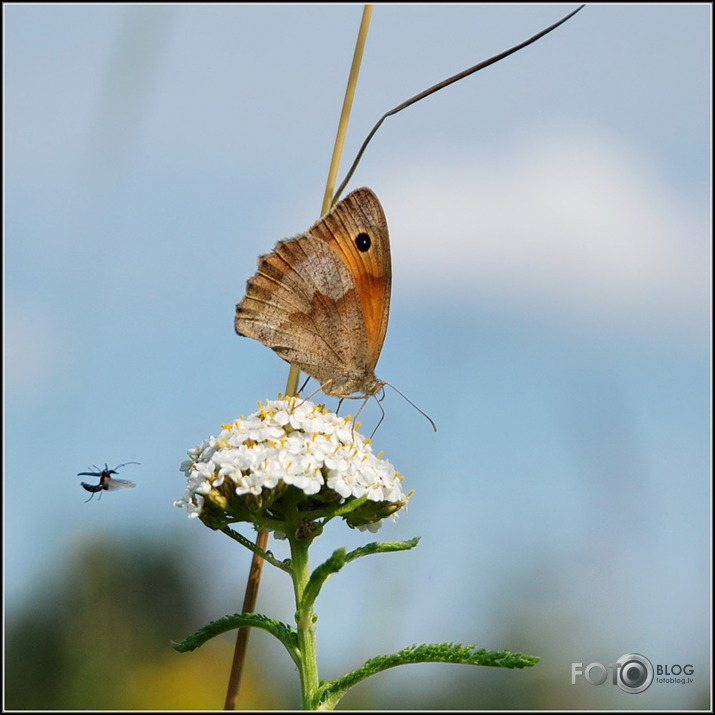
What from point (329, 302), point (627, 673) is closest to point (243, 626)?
point (329, 302)

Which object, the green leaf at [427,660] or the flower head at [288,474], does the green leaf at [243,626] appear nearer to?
the green leaf at [427,660]

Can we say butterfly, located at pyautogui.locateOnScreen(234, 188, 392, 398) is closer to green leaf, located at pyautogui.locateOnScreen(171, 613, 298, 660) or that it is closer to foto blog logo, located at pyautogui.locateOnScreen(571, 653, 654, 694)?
green leaf, located at pyautogui.locateOnScreen(171, 613, 298, 660)

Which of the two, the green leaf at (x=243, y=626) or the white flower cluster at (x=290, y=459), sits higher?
the white flower cluster at (x=290, y=459)

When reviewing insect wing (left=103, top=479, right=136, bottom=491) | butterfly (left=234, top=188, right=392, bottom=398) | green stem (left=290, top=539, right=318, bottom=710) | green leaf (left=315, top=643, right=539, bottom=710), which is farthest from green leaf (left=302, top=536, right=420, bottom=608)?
insect wing (left=103, top=479, right=136, bottom=491)

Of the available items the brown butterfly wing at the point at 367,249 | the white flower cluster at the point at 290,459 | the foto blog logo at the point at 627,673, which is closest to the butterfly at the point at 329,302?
the brown butterfly wing at the point at 367,249

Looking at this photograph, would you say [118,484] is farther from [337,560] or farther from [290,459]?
[337,560]

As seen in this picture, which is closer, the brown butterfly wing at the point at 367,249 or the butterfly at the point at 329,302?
the brown butterfly wing at the point at 367,249

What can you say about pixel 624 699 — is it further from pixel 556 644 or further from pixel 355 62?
pixel 355 62
